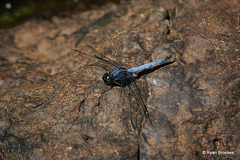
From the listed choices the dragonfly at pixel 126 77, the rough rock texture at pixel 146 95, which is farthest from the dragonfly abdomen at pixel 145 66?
the rough rock texture at pixel 146 95

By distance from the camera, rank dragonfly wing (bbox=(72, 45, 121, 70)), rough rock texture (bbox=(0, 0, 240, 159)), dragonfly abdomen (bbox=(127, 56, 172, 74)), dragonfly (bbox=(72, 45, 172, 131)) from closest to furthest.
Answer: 1. rough rock texture (bbox=(0, 0, 240, 159))
2. dragonfly (bbox=(72, 45, 172, 131))
3. dragonfly abdomen (bbox=(127, 56, 172, 74))
4. dragonfly wing (bbox=(72, 45, 121, 70))

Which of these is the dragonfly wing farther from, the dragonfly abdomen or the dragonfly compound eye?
the dragonfly compound eye

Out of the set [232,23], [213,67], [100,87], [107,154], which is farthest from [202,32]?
[107,154]

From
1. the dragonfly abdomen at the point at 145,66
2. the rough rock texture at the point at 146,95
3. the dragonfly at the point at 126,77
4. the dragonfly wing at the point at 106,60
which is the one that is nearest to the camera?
the rough rock texture at the point at 146,95

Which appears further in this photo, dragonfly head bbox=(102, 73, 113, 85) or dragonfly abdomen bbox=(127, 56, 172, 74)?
dragonfly abdomen bbox=(127, 56, 172, 74)

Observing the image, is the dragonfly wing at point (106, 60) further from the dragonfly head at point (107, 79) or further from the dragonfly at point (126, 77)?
the dragonfly head at point (107, 79)

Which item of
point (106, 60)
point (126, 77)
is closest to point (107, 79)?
point (126, 77)

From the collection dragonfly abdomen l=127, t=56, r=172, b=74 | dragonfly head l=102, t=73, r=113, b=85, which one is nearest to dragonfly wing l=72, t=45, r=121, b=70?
dragonfly abdomen l=127, t=56, r=172, b=74

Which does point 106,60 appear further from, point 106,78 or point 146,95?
point 146,95

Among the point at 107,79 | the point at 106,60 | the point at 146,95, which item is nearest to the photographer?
the point at 146,95
